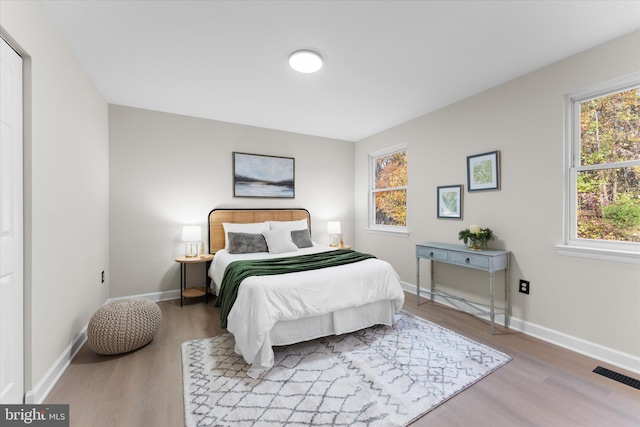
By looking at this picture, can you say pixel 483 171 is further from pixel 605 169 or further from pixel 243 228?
pixel 243 228

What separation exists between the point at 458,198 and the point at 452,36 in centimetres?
188

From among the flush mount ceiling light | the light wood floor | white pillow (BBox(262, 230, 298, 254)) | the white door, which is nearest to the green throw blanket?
the light wood floor

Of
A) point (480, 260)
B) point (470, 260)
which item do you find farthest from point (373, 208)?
point (480, 260)

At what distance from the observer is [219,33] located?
215 centimetres

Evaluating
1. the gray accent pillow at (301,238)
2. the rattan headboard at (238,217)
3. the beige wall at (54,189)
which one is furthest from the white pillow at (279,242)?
the beige wall at (54,189)

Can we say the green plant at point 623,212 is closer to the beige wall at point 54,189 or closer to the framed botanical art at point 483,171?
the framed botanical art at point 483,171

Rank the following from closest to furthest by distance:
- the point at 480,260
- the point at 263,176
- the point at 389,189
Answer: the point at 480,260
the point at 263,176
the point at 389,189

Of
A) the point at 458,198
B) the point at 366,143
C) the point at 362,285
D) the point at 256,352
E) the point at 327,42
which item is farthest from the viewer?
the point at 366,143

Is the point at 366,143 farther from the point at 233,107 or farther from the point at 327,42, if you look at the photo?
the point at 327,42

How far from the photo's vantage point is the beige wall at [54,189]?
172cm

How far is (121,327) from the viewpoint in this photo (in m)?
2.31

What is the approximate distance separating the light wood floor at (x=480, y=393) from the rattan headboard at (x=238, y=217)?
1683mm

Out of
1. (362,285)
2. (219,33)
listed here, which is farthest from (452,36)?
(362,285)

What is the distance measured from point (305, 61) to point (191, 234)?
8.19 feet
